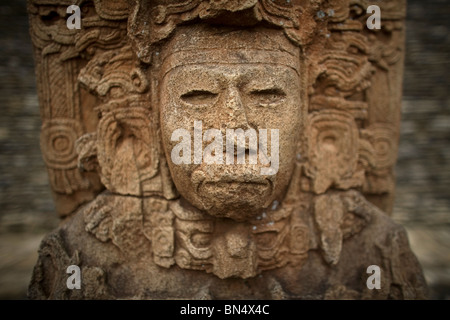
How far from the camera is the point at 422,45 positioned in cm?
429

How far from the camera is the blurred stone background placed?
4074mm

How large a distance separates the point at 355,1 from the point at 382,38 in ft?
1.31

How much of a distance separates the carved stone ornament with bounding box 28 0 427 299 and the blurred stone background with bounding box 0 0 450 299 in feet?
6.12

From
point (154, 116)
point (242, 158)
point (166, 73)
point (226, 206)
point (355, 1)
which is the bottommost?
point (226, 206)

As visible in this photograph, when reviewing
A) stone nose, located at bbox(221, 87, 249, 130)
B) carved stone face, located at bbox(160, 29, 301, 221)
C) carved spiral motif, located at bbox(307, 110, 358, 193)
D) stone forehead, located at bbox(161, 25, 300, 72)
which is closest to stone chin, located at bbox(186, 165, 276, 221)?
carved stone face, located at bbox(160, 29, 301, 221)

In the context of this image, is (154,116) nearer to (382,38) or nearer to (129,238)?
(129,238)

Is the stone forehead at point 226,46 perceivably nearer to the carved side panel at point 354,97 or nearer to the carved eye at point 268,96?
the carved eye at point 268,96

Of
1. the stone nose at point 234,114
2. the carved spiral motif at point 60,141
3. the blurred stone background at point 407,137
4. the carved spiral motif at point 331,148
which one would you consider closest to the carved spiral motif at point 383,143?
the carved spiral motif at point 331,148

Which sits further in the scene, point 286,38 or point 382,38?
point 382,38

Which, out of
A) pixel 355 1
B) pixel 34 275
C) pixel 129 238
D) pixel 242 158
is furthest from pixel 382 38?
pixel 34 275

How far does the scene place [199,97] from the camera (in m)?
2.00

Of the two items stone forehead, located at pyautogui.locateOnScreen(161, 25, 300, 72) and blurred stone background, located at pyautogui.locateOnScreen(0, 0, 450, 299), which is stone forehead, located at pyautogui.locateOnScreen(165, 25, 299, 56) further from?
blurred stone background, located at pyautogui.locateOnScreen(0, 0, 450, 299)

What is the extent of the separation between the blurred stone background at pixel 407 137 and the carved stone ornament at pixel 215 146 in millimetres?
1867

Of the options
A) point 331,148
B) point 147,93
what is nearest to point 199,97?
point 147,93
